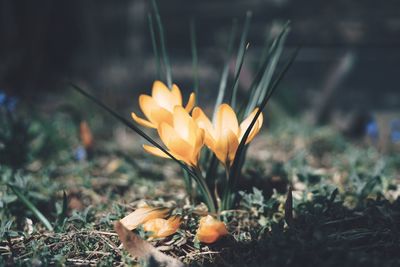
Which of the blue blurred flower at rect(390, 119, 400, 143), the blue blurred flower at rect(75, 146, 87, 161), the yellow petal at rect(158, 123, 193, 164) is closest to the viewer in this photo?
the yellow petal at rect(158, 123, 193, 164)

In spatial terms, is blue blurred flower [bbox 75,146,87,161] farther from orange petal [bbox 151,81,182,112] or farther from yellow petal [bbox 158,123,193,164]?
yellow petal [bbox 158,123,193,164]

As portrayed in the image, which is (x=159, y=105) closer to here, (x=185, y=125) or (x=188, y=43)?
(x=185, y=125)

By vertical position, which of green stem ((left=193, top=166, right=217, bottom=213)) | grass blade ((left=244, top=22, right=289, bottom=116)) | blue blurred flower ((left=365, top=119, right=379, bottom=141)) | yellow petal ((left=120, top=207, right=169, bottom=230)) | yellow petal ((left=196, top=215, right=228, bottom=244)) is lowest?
yellow petal ((left=196, top=215, right=228, bottom=244))

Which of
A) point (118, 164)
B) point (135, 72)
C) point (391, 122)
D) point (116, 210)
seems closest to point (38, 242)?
point (116, 210)

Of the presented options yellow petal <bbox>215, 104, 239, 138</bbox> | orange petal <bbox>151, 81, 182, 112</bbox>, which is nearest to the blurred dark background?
orange petal <bbox>151, 81, 182, 112</bbox>

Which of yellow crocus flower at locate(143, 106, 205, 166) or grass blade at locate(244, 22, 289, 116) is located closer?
yellow crocus flower at locate(143, 106, 205, 166)
